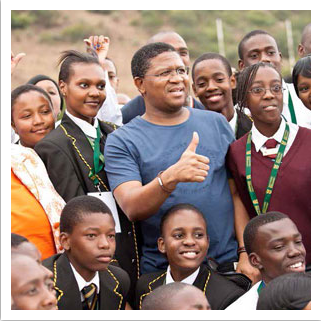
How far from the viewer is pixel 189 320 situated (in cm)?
329

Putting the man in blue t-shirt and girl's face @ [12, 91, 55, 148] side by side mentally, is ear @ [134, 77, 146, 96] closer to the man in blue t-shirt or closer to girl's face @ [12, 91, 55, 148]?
the man in blue t-shirt

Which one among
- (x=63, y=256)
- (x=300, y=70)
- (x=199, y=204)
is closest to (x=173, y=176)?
(x=199, y=204)

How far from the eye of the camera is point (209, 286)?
4688 millimetres

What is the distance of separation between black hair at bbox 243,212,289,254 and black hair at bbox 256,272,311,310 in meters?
0.78

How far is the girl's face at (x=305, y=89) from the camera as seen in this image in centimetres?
543

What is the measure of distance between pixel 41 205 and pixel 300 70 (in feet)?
7.15

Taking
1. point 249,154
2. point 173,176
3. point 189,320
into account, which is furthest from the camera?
point 249,154

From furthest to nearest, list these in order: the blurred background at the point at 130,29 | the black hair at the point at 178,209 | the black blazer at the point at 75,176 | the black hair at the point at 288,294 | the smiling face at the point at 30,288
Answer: the blurred background at the point at 130,29 < the black blazer at the point at 75,176 < the black hair at the point at 178,209 < the black hair at the point at 288,294 < the smiling face at the point at 30,288

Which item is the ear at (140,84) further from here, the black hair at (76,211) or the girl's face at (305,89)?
the girl's face at (305,89)

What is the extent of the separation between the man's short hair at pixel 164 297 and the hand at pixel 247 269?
0.94 metres

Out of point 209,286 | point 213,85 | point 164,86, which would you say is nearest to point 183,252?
point 209,286

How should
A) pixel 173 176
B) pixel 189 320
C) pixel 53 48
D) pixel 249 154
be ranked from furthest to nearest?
1. pixel 53 48
2. pixel 249 154
3. pixel 173 176
4. pixel 189 320

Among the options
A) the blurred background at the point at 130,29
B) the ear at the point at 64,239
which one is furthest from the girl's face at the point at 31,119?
the blurred background at the point at 130,29
